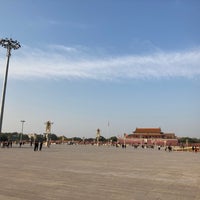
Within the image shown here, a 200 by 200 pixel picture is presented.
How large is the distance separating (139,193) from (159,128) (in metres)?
120

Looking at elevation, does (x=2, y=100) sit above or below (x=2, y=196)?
above

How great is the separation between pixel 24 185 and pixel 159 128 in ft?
394

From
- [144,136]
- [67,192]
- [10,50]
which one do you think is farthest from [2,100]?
[144,136]

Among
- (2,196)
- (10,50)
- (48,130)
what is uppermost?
(10,50)

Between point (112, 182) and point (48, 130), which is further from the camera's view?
point (48, 130)

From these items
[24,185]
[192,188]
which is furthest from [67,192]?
[192,188]

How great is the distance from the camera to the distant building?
117m

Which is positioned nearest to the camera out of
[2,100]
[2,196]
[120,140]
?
[2,196]

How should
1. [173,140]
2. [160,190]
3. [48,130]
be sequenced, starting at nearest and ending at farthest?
1. [160,190]
2. [48,130]
3. [173,140]

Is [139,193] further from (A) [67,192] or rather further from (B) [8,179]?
(B) [8,179]

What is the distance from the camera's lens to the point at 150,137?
395 feet

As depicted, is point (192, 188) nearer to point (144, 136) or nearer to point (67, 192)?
point (67, 192)

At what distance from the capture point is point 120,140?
126000 mm

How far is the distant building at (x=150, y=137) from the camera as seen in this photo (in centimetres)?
11736
